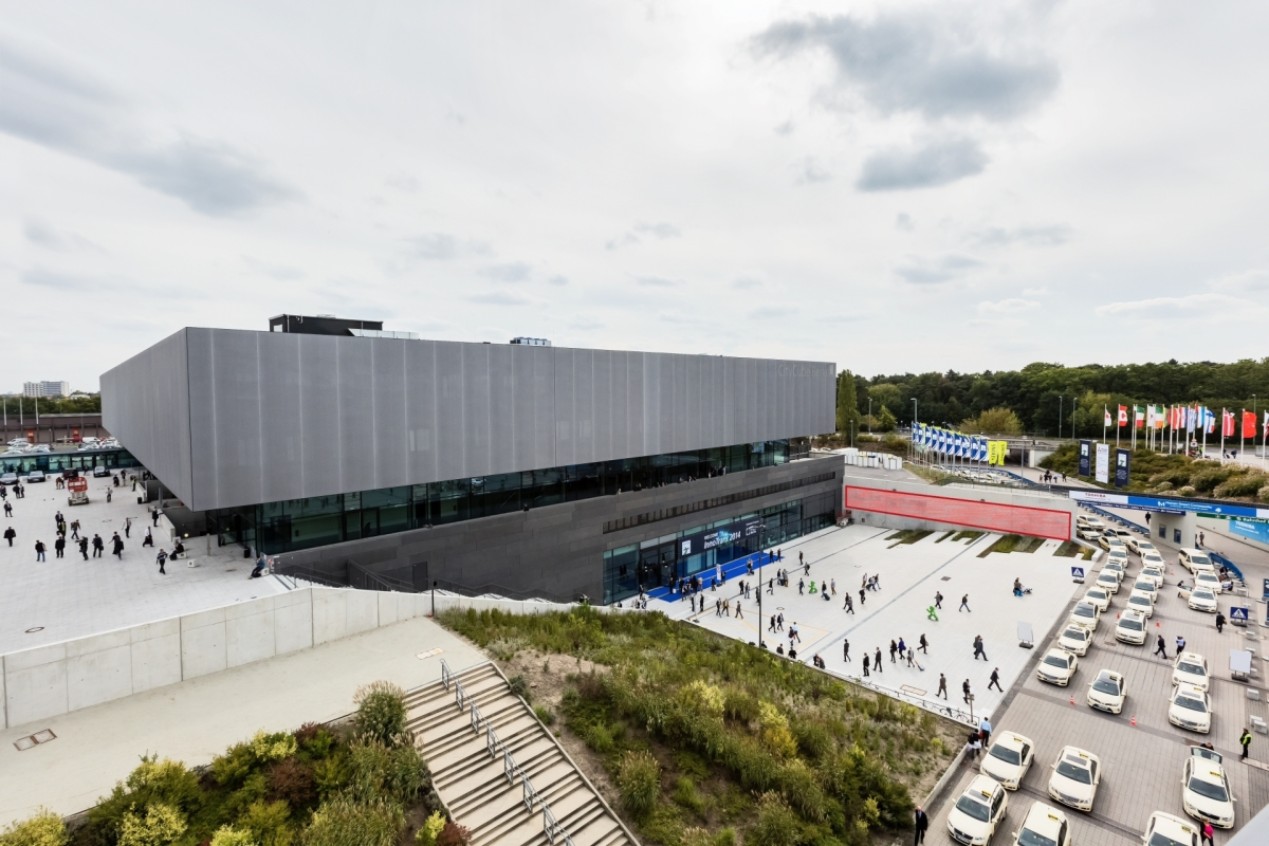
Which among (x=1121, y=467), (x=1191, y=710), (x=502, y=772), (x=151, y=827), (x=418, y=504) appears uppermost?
(x=418, y=504)

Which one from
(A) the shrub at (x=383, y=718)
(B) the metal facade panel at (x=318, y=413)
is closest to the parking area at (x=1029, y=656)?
(A) the shrub at (x=383, y=718)

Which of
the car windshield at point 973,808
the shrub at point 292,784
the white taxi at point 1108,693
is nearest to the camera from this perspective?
the shrub at point 292,784

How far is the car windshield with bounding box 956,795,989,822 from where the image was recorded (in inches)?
563

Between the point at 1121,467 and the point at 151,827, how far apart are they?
A: 200 feet

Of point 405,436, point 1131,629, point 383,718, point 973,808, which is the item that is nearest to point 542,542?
point 405,436

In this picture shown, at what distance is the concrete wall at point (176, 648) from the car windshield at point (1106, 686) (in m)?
25.1

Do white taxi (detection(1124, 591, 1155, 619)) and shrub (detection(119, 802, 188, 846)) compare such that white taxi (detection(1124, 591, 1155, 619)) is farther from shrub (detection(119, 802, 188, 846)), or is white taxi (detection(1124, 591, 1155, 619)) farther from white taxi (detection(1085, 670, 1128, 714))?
shrub (detection(119, 802, 188, 846))

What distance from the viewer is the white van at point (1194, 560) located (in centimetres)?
3591

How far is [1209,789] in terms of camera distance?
50.2 feet

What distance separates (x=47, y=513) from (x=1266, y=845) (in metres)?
44.0

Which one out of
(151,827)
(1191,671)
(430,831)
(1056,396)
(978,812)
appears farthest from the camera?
(1056,396)

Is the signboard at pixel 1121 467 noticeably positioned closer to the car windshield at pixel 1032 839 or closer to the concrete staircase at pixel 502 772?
the car windshield at pixel 1032 839

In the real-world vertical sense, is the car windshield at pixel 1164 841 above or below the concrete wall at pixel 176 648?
below

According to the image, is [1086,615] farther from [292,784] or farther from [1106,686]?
[292,784]
